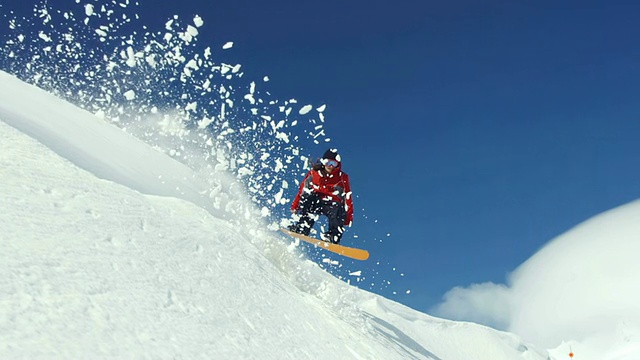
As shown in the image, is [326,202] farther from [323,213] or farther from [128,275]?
[128,275]

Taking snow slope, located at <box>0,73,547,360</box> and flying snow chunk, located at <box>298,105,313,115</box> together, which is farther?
flying snow chunk, located at <box>298,105,313,115</box>

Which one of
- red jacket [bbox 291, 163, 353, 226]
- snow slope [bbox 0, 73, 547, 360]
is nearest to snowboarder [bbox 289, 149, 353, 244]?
red jacket [bbox 291, 163, 353, 226]

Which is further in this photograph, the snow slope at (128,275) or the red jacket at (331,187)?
the red jacket at (331,187)

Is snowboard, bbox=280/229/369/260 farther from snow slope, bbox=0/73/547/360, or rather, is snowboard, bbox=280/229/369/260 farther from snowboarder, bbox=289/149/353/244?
snow slope, bbox=0/73/547/360

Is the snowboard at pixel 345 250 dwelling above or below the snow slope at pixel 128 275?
above

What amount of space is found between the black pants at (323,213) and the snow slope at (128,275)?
11.7ft

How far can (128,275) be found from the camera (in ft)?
14.3

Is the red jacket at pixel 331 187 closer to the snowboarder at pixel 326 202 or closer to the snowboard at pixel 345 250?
the snowboarder at pixel 326 202

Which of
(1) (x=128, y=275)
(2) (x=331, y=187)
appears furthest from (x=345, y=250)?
(1) (x=128, y=275)

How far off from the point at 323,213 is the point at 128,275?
829cm

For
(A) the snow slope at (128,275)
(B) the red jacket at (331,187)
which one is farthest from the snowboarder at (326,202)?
(A) the snow slope at (128,275)

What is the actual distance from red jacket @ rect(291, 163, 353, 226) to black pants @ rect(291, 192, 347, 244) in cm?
10

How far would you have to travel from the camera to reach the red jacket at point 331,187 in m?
12.3

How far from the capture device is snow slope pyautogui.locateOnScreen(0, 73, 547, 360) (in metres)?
3.54
